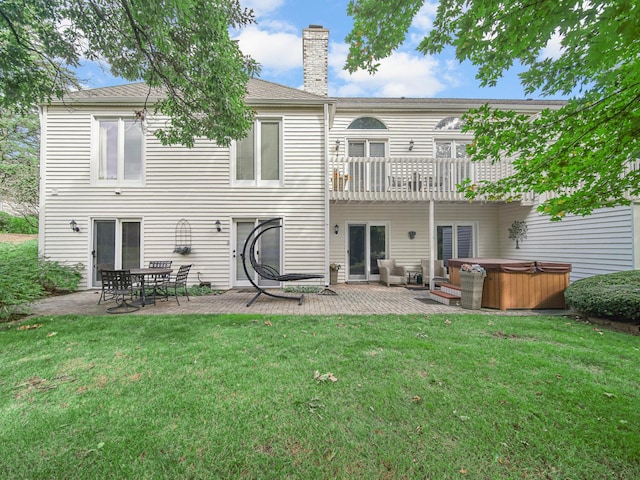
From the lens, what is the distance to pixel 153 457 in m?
1.90

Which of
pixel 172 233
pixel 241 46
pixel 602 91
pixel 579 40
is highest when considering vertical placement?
pixel 241 46

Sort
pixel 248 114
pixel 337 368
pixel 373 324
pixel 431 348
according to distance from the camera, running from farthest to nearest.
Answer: pixel 248 114, pixel 373 324, pixel 431 348, pixel 337 368

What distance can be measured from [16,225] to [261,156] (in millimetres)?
15674

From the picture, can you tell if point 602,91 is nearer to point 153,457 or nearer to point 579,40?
point 579,40

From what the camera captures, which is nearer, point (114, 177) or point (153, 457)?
point (153, 457)

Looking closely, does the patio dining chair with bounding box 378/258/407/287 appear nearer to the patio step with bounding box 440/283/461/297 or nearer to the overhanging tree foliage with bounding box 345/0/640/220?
the patio step with bounding box 440/283/461/297

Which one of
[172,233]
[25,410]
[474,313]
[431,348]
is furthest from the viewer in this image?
[172,233]

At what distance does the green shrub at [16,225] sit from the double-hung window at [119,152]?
1107 cm

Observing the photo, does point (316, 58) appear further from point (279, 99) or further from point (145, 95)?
point (145, 95)

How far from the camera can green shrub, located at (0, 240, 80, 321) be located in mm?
5219

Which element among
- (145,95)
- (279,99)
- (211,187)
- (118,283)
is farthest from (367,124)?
(118,283)

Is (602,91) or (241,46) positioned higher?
(241,46)

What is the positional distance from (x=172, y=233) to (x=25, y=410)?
6.87 metres

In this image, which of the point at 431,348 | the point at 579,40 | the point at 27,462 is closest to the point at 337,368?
the point at 431,348
